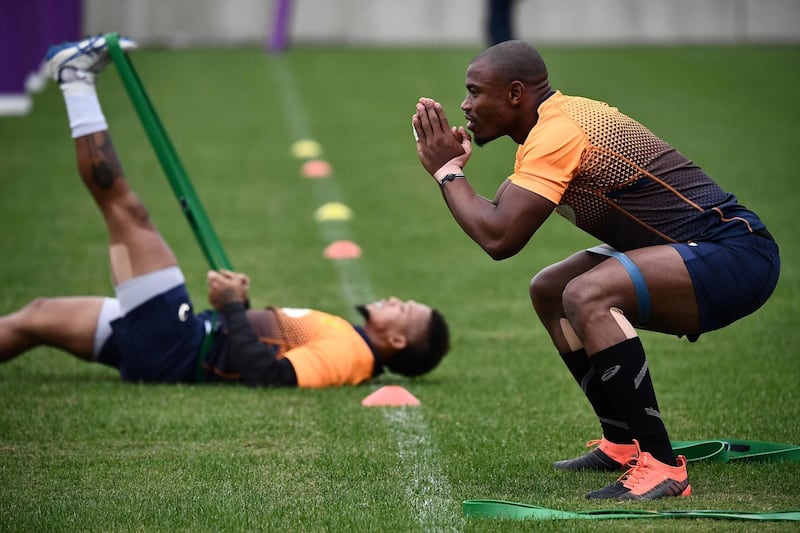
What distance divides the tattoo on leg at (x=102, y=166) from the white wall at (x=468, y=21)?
68.7 feet

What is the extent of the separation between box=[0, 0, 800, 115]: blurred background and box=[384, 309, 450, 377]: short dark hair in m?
20.7

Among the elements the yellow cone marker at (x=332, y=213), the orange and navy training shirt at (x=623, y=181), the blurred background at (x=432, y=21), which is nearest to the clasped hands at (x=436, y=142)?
the orange and navy training shirt at (x=623, y=181)

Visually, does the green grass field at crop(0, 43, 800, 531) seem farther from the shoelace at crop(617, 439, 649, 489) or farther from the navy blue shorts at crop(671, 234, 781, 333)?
the navy blue shorts at crop(671, 234, 781, 333)

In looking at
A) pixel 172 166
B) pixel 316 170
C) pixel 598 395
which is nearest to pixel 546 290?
pixel 598 395

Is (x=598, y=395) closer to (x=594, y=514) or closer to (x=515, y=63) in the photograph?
(x=594, y=514)

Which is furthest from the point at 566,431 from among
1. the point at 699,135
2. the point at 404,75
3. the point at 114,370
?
the point at 404,75

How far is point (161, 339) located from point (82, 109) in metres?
1.49

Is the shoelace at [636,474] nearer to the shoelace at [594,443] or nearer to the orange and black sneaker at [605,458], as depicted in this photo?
the orange and black sneaker at [605,458]

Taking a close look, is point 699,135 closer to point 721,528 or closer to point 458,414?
point 458,414

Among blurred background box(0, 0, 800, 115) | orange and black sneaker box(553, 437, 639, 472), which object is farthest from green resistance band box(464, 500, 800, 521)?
blurred background box(0, 0, 800, 115)

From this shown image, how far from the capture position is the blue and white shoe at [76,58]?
7363 mm

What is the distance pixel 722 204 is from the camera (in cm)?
486

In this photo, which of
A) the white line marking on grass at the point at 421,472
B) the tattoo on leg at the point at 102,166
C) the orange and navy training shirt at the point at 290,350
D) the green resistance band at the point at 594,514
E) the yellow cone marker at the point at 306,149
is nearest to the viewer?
the green resistance band at the point at 594,514

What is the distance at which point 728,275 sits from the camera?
15.5 feet
